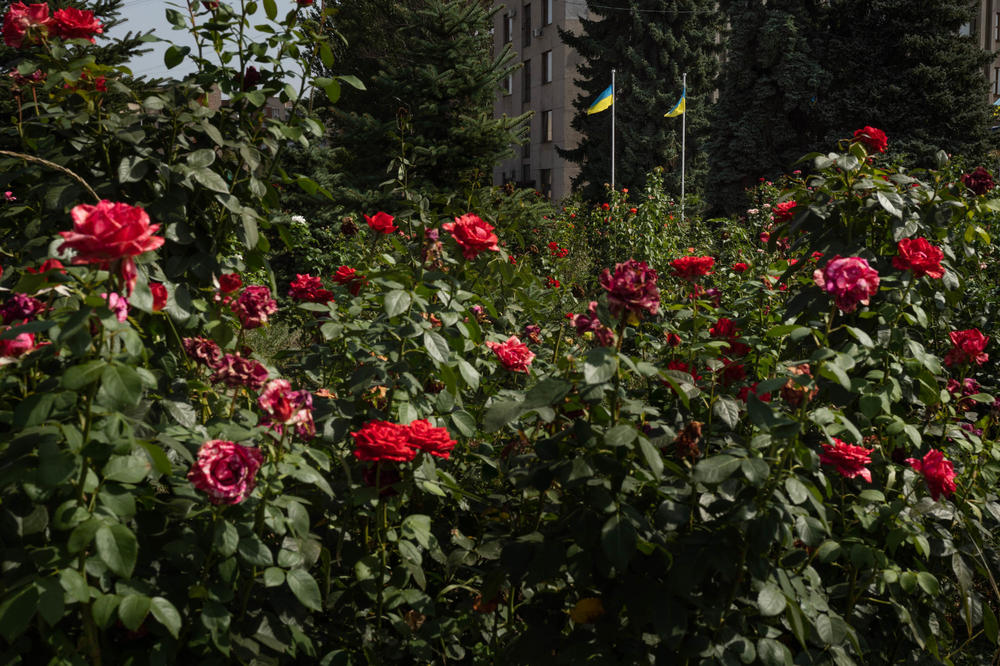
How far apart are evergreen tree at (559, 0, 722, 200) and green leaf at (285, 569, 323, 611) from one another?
18.4 meters

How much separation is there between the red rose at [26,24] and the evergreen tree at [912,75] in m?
17.6

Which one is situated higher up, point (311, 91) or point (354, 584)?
point (311, 91)

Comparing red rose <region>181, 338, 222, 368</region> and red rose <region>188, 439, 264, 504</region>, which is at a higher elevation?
red rose <region>181, 338, 222, 368</region>

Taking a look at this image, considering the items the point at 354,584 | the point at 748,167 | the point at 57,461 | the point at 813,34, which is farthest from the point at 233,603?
the point at 813,34

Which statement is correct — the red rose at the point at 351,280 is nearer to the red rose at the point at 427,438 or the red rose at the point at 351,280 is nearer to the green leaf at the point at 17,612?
the red rose at the point at 427,438

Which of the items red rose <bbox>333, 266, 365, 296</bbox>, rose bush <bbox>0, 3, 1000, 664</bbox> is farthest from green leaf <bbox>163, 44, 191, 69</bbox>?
red rose <bbox>333, 266, 365, 296</bbox>

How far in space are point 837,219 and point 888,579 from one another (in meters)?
1.19

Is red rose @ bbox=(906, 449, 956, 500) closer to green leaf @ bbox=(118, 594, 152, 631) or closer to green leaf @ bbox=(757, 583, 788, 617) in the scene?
green leaf @ bbox=(757, 583, 788, 617)

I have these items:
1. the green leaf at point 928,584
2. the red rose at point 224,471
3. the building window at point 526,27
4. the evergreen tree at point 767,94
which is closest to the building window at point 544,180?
the building window at point 526,27

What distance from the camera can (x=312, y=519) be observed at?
2043mm

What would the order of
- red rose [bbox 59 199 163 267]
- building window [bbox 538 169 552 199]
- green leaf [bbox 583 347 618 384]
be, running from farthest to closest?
building window [bbox 538 169 552 199] < green leaf [bbox 583 347 618 384] < red rose [bbox 59 199 163 267]

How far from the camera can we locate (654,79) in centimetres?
1906

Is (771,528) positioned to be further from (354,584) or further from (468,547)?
(354,584)

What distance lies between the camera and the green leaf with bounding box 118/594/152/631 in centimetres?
127
